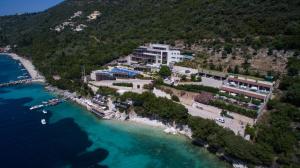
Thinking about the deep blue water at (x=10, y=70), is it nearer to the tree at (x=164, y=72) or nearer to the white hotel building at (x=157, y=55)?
the white hotel building at (x=157, y=55)

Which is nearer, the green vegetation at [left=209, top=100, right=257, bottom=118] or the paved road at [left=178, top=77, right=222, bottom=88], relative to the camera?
the green vegetation at [left=209, top=100, right=257, bottom=118]

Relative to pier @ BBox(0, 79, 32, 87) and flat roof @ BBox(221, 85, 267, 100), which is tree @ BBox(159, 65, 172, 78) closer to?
flat roof @ BBox(221, 85, 267, 100)

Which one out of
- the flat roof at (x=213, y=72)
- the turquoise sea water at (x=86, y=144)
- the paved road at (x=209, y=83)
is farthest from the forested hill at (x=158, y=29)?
the turquoise sea water at (x=86, y=144)

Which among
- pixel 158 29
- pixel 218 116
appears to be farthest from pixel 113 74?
pixel 158 29

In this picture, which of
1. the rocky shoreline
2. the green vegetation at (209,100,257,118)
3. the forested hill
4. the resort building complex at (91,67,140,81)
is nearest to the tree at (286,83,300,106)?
the green vegetation at (209,100,257,118)

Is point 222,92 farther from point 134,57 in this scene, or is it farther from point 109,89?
point 134,57

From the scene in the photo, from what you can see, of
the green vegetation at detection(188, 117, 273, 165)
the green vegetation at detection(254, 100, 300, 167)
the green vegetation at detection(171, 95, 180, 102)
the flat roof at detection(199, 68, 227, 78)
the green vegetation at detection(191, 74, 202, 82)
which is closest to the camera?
the green vegetation at detection(254, 100, 300, 167)
